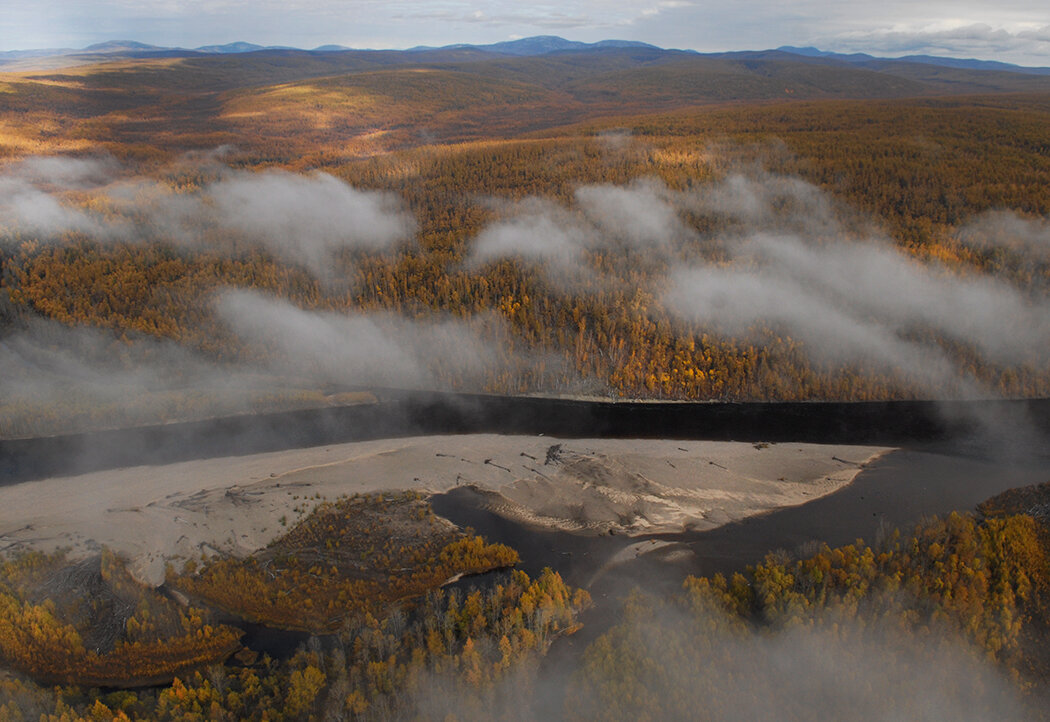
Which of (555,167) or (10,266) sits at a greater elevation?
(555,167)

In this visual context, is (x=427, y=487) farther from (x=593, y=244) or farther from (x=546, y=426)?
(x=593, y=244)

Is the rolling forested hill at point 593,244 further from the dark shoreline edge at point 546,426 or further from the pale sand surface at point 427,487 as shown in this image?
the pale sand surface at point 427,487

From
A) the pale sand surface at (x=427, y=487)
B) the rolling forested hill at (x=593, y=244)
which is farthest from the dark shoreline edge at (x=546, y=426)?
the rolling forested hill at (x=593, y=244)

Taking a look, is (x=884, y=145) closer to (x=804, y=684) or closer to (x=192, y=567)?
(x=804, y=684)

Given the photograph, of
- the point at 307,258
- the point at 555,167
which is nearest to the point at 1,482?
the point at 307,258

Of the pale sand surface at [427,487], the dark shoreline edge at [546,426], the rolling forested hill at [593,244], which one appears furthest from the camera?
the rolling forested hill at [593,244]
